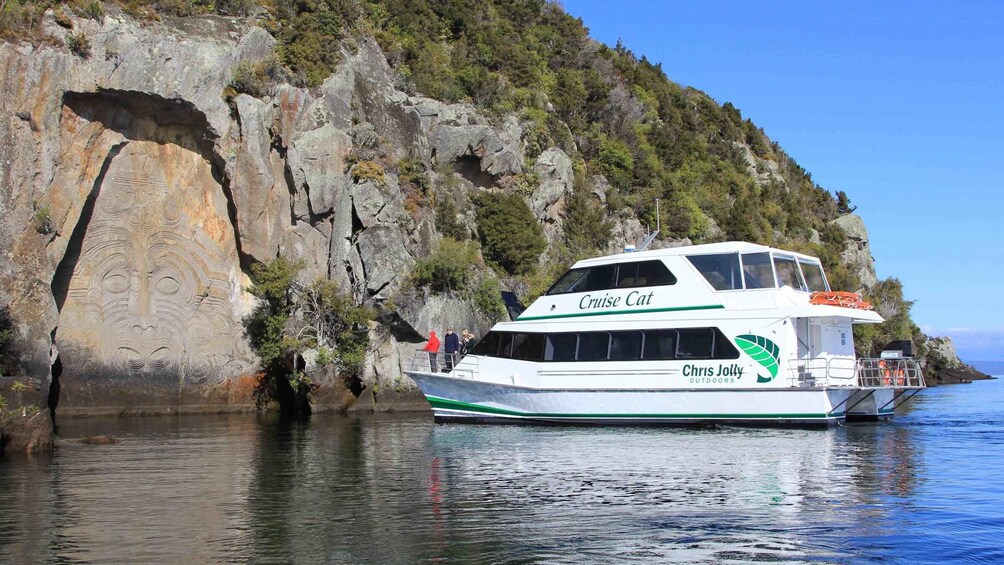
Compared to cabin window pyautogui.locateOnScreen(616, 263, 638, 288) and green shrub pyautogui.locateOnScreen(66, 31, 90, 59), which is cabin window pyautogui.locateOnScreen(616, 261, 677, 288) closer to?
cabin window pyautogui.locateOnScreen(616, 263, 638, 288)

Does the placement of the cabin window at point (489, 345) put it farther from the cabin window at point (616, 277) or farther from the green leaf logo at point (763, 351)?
the green leaf logo at point (763, 351)

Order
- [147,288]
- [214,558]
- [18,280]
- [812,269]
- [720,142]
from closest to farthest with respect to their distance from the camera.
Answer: [214,558]
[812,269]
[18,280]
[147,288]
[720,142]

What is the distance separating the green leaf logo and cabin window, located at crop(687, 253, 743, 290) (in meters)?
1.42

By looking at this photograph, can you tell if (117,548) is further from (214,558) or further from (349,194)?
(349,194)

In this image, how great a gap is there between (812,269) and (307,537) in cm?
1682

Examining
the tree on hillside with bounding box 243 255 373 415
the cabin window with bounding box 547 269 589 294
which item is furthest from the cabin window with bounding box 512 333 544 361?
the tree on hillside with bounding box 243 255 373 415

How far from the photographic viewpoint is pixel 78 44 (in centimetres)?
2919

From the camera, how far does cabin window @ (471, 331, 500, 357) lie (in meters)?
25.3

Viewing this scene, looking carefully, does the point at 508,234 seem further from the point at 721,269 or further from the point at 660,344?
the point at 721,269

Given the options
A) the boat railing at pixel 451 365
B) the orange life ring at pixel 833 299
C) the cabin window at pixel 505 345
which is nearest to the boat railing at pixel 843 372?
the orange life ring at pixel 833 299

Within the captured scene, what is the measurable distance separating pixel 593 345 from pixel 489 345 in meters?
3.25

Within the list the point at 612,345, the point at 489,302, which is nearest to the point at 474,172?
the point at 489,302

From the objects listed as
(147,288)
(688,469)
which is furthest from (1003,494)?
(147,288)

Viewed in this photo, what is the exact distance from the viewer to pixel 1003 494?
13070 mm
